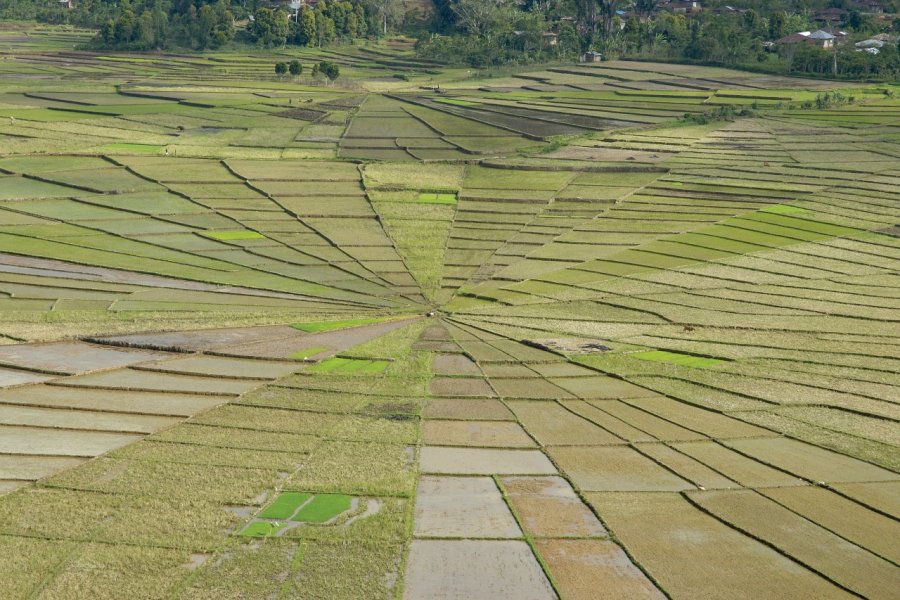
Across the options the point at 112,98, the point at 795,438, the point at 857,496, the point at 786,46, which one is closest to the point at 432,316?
the point at 795,438

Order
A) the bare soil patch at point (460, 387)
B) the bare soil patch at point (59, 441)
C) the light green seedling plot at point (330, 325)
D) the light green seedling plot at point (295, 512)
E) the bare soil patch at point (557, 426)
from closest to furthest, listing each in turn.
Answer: the light green seedling plot at point (295, 512) → the bare soil patch at point (59, 441) → the bare soil patch at point (557, 426) → the bare soil patch at point (460, 387) → the light green seedling plot at point (330, 325)

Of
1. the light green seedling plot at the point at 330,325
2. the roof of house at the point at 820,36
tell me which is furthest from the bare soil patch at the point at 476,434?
the roof of house at the point at 820,36

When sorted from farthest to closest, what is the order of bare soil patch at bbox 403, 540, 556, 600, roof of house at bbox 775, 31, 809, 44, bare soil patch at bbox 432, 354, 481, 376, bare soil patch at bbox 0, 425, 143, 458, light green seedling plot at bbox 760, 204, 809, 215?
1. roof of house at bbox 775, 31, 809, 44
2. light green seedling plot at bbox 760, 204, 809, 215
3. bare soil patch at bbox 432, 354, 481, 376
4. bare soil patch at bbox 0, 425, 143, 458
5. bare soil patch at bbox 403, 540, 556, 600

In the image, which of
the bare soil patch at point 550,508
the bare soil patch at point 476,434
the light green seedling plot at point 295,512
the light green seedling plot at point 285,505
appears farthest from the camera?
the bare soil patch at point 476,434

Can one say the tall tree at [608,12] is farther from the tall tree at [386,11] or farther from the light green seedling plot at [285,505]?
the light green seedling plot at [285,505]

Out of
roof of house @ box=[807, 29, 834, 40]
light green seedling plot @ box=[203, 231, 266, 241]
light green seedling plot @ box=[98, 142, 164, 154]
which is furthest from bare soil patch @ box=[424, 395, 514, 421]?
roof of house @ box=[807, 29, 834, 40]

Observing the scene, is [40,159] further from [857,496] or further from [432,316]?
[857,496]

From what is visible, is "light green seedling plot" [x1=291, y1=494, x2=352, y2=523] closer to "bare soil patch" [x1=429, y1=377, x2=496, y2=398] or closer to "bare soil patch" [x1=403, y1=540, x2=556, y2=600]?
"bare soil patch" [x1=403, y1=540, x2=556, y2=600]
